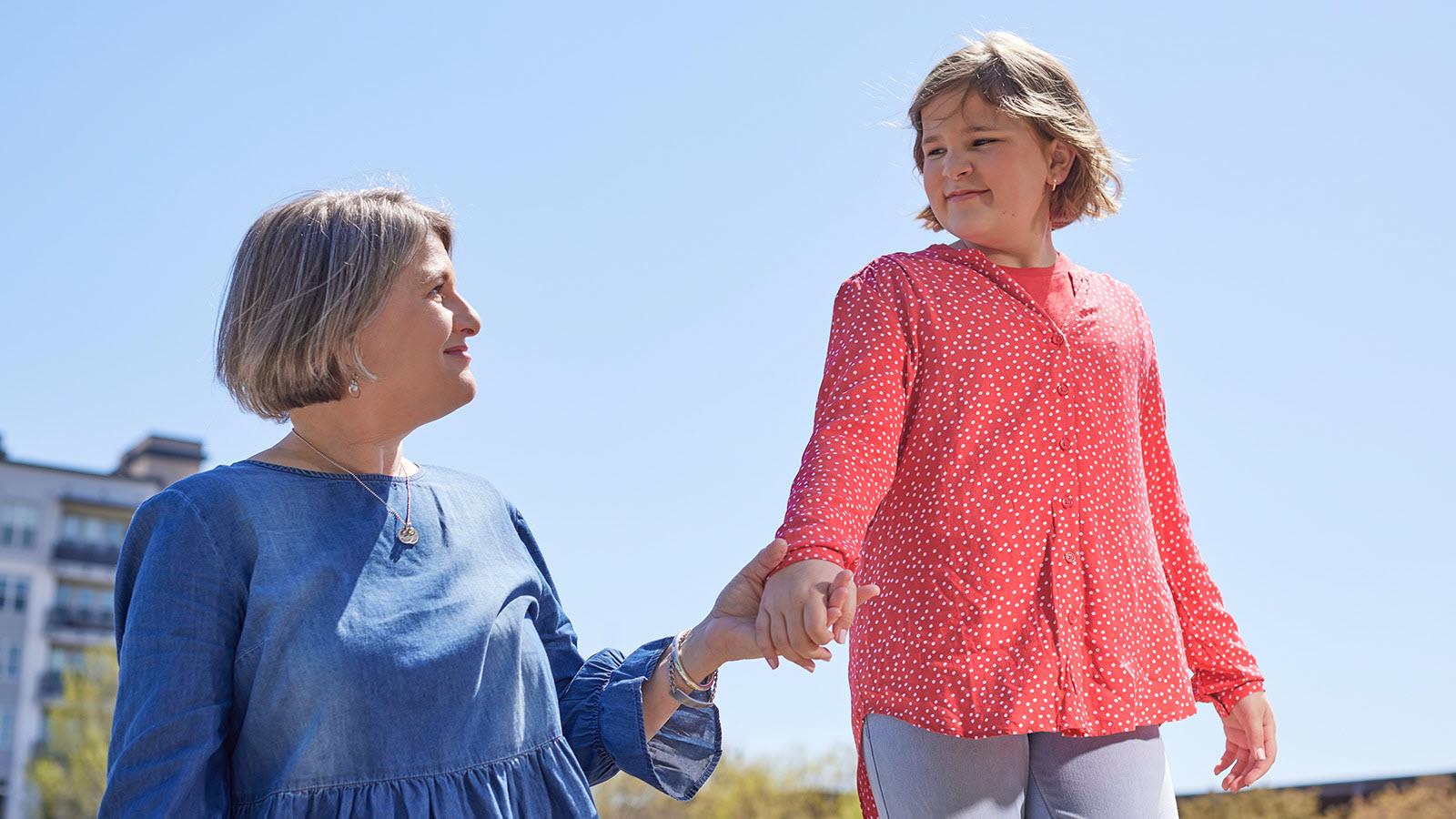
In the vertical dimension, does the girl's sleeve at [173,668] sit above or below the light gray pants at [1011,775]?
above

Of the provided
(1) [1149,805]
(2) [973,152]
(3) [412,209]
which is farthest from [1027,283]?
(3) [412,209]

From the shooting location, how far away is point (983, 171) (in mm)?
2656

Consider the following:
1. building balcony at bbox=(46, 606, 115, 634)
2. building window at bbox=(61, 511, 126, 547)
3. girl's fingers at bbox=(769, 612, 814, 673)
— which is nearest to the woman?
girl's fingers at bbox=(769, 612, 814, 673)

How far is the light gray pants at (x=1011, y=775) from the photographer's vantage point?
2299 mm

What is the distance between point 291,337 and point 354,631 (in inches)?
18.5

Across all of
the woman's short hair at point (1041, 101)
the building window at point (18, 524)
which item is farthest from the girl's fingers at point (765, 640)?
the building window at point (18, 524)

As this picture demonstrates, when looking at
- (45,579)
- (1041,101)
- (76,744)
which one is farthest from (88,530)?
(1041,101)

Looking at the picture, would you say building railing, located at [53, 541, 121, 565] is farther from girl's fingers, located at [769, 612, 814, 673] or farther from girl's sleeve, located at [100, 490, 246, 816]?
girl's fingers, located at [769, 612, 814, 673]

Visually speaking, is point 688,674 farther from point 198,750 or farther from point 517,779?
point 198,750

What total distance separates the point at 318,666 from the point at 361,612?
11 centimetres

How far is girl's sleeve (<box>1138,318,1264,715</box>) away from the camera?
2.68 metres

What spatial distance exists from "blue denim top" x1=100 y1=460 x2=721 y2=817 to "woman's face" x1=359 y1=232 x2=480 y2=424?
14 centimetres

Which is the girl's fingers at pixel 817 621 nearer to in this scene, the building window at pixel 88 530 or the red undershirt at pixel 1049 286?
the red undershirt at pixel 1049 286

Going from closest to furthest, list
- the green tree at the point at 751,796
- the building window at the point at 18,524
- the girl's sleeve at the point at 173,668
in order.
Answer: the girl's sleeve at the point at 173,668, the green tree at the point at 751,796, the building window at the point at 18,524
